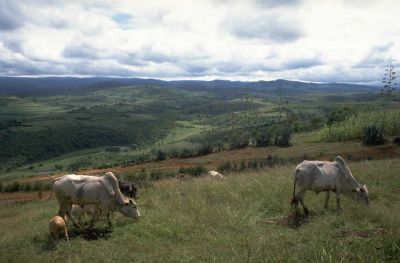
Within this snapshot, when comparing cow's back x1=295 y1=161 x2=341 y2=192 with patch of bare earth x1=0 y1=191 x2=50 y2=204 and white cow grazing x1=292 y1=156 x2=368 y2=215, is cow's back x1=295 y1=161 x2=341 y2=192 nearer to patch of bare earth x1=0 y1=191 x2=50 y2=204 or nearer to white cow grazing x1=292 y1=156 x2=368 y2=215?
white cow grazing x1=292 y1=156 x2=368 y2=215

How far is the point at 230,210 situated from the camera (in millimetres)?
11062

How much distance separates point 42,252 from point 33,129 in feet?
474

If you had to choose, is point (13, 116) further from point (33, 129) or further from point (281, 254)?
point (281, 254)

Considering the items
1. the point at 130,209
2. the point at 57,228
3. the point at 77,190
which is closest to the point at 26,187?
the point at 77,190

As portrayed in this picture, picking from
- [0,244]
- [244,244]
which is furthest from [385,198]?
[0,244]

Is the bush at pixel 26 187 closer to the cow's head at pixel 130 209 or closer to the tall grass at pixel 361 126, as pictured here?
the cow's head at pixel 130 209

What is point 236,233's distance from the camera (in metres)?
9.13

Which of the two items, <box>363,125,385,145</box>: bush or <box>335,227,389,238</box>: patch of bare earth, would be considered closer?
<box>335,227,389,238</box>: patch of bare earth

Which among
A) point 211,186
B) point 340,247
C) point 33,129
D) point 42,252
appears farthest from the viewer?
point 33,129

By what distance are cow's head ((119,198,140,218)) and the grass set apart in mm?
213

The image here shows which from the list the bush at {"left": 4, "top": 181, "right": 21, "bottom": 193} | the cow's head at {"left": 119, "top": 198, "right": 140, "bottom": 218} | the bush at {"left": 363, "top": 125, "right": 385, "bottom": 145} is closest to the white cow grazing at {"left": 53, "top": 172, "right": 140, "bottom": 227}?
the cow's head at {"left": 119, "top": 198, "right": 140, "bottom": 218}

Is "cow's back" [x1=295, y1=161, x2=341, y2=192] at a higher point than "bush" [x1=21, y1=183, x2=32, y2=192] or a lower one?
higher

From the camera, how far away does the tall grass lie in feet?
141

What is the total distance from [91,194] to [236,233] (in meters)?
4.51
